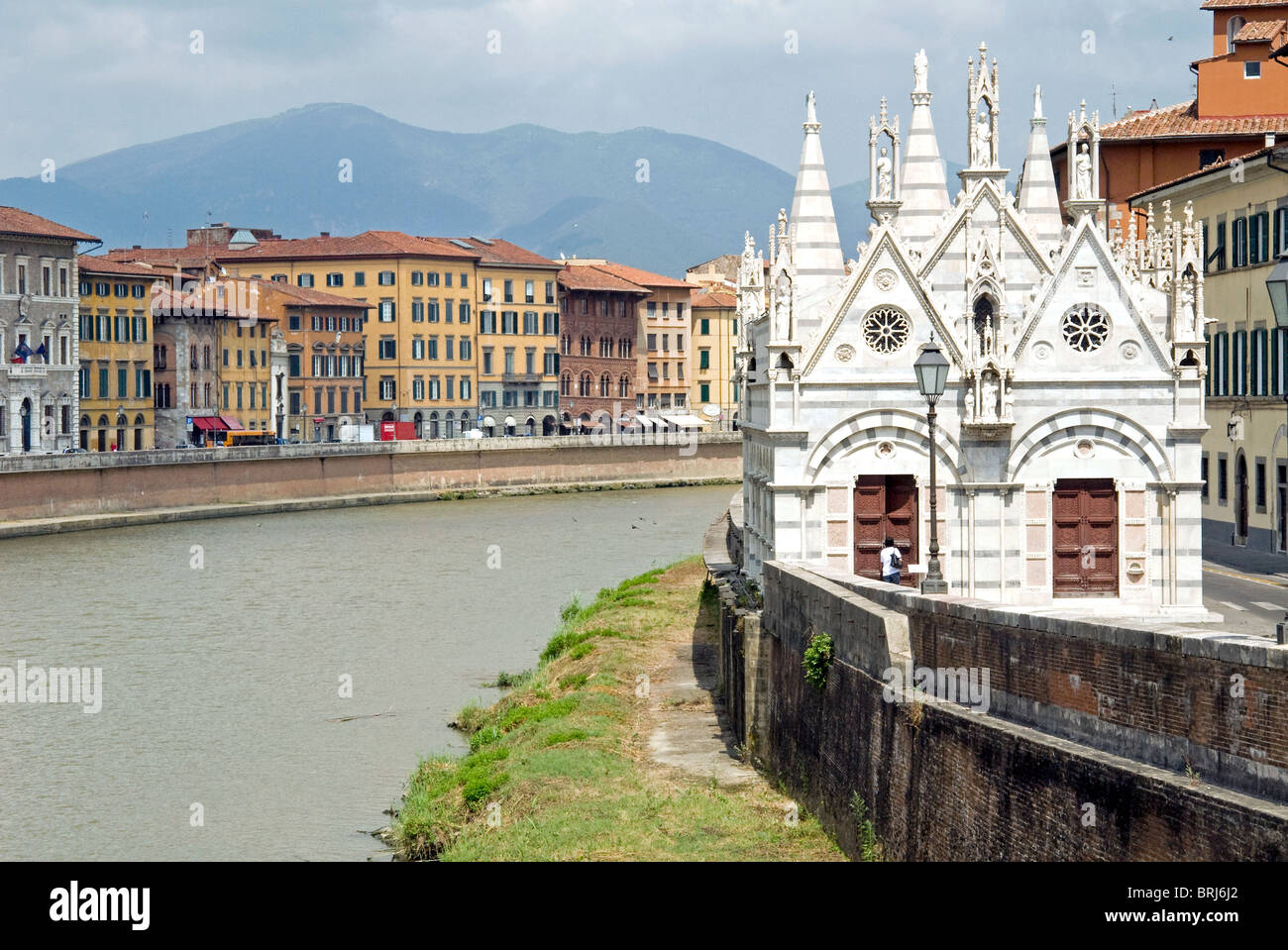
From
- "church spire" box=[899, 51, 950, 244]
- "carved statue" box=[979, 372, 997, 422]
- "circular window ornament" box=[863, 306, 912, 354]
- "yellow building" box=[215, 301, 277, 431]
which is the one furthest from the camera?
"yellow building" box=[215, 301, 277, 431]

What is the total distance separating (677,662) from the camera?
32.2 meters

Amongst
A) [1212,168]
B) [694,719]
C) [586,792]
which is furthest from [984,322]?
[1212,168]

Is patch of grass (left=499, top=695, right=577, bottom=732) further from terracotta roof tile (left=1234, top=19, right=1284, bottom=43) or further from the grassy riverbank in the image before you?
terracotta roof tile (left=1234, top=19, right=1284, bottom=43)

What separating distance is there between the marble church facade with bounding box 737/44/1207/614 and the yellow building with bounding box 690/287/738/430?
113695mm

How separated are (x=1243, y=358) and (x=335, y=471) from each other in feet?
175

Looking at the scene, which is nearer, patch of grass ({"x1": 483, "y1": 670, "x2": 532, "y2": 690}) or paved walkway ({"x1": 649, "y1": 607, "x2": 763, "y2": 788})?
paved walkway ({"x1": 649, "y1": 607, "x2": 763, "y2": 788})

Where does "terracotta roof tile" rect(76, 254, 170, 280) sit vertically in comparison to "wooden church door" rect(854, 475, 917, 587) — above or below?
above

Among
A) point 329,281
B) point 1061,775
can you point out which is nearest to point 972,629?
point 1061,775

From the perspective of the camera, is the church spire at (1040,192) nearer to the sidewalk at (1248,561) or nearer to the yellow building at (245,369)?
the sidewalk at (1248,561)

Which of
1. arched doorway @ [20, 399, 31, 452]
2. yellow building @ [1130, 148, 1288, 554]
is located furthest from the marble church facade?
arched doorway @ [20, 399, 31, 452]

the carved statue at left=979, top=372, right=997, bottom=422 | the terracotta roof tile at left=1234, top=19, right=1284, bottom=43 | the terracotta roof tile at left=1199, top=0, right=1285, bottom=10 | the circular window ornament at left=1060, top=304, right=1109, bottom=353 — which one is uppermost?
the terracotta roof tile at left=1199, top=0, right=1285, bottom=10

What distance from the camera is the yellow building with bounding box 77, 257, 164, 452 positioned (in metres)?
92.9

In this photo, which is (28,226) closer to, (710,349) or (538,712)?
(710,349)
